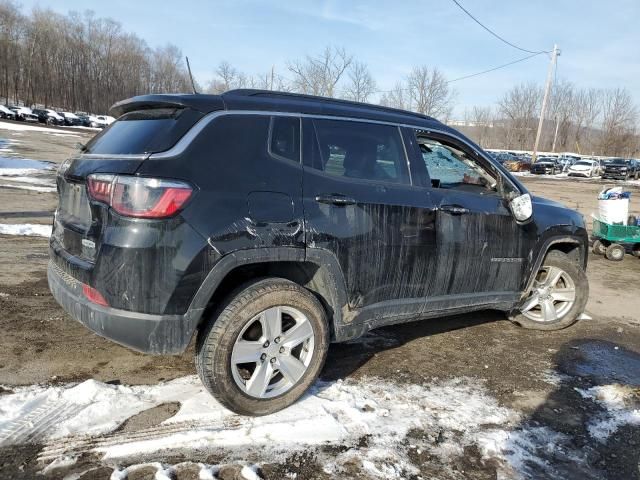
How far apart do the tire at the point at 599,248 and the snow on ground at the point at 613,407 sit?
6.46 m

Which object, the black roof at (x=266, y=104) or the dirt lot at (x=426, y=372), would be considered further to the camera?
the black roof at (x=266, y=104)

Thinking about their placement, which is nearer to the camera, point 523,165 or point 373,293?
point 373,293

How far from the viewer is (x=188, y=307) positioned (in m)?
2.74

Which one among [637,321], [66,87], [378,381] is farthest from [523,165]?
[66,87]

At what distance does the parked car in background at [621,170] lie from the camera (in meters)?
40.7

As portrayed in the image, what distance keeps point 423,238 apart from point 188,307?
1.77m

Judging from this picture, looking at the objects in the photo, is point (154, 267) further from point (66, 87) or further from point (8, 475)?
point (66, 87)

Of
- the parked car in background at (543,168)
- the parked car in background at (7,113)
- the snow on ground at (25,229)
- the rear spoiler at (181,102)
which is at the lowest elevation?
the snow on ground at (25,229)

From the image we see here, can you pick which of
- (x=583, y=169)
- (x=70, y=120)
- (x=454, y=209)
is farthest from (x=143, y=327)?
(x=70, y=120)

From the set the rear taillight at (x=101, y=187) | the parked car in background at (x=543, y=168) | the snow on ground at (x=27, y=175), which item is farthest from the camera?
the parked car in background at (x=543, y=168)

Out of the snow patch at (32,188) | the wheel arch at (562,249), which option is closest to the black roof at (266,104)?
the wheel arch at (562,249)

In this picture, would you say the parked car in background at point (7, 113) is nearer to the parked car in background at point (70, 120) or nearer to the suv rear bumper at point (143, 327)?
the parked car in background at point (70, 120)

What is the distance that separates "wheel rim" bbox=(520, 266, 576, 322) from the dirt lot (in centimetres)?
20

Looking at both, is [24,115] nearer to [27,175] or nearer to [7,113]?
[7,113]
